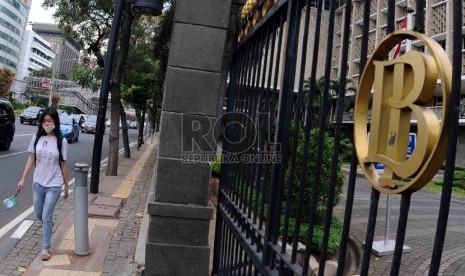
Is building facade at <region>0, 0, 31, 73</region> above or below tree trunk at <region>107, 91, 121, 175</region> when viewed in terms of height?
above

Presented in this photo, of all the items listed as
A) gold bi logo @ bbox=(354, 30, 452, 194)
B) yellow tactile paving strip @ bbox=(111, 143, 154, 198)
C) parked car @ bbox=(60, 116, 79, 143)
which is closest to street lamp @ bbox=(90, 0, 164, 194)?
yellow tactile paving strip @ bbox=(111, 143, 154, 198)

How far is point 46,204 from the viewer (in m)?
5.54

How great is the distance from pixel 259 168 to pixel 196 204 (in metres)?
1.40

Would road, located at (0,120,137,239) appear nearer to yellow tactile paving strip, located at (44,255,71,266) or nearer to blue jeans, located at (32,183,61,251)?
Result: blue jeans, located at (32,183,61,251)

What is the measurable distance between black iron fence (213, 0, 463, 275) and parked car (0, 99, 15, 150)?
48.9 feet

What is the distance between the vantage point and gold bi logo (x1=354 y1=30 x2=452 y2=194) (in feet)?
3.72

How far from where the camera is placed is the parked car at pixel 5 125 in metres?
16.7

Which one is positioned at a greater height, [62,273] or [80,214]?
[80,214]

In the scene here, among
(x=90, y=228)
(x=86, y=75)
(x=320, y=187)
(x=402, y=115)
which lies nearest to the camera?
(x=402, y=115)

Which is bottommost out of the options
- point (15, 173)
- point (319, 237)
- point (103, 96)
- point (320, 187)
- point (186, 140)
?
point (15, 173)

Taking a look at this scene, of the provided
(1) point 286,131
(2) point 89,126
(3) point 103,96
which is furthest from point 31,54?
(1) point 286,131

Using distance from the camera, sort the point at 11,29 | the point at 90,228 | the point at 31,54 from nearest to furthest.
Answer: the point at 90,228
the point at 11,29
the point at 31,54

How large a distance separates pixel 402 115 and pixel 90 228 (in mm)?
6441

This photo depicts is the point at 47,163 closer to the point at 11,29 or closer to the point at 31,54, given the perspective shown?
the point at 11,29
